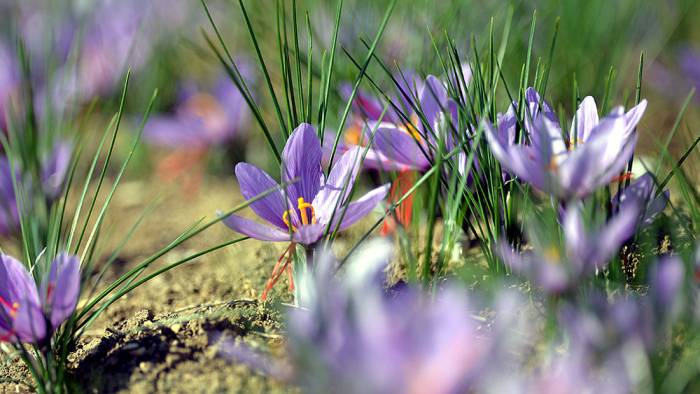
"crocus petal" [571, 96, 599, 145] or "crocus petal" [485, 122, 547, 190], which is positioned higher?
"crocus petal" [571, 96, 599, 145]

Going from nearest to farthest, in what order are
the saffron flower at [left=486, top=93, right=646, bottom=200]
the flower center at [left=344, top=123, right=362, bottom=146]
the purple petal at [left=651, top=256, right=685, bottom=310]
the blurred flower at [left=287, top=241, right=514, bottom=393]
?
the blurred flower at [left=287, top=241, right=514, bottom=393] → the purple petal at [left=651, top=256, right=685, bottom=310] → the saffron flower at [left=486, top=93, right=646, bottom=200] → the flower center at [left=344, top=123, right=362, bottom=146]

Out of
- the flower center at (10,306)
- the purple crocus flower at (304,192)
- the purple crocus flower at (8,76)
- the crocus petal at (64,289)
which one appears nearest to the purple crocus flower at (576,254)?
the purple crocus flower at (304,192)

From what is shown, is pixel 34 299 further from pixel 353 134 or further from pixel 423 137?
pixel 353 134

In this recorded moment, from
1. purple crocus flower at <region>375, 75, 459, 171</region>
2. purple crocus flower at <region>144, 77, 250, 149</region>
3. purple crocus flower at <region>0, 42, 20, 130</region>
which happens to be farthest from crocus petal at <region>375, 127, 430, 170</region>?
purple crocus flower at <region>0, 42, 20, 130</region>

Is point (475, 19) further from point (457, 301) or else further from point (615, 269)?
point (457, 301)

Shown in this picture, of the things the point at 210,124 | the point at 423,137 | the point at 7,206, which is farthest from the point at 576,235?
the point at 210,124

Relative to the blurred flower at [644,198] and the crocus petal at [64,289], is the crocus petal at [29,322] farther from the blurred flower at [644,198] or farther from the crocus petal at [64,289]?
the blurred flower at [644,198]

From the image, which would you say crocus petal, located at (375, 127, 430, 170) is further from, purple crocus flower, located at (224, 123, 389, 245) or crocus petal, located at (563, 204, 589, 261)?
crocus petal, located at (563, 204, 589, 261)
